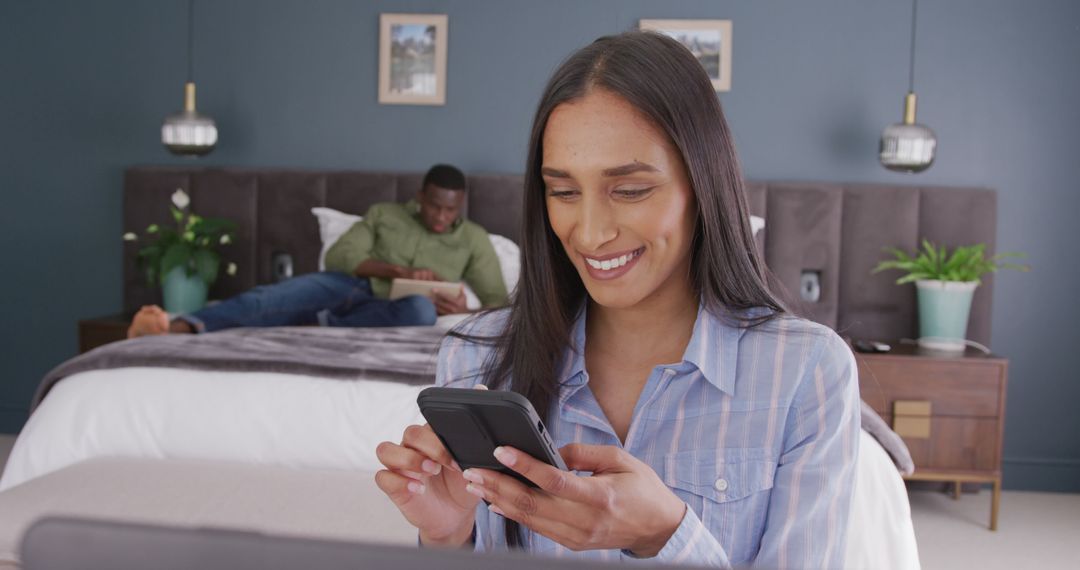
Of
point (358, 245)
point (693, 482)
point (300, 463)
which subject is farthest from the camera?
point (358, 245)

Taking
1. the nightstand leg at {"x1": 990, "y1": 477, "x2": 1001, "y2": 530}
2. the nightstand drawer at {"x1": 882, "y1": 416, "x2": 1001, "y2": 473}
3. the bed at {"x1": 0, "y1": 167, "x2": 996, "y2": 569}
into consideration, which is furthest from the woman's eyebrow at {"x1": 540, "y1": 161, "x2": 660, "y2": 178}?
the nightstand leg at {"x1": 990, "y1": 477, "x2": 1001, "y2": 530}

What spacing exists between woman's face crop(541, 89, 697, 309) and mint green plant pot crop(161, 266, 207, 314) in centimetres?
335

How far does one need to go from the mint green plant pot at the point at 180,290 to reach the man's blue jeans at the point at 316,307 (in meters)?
0.42

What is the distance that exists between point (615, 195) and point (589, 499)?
378 mm

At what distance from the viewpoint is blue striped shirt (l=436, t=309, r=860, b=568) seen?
110 centimetres

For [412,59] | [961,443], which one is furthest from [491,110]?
[961,443]

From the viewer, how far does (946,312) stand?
155 inches

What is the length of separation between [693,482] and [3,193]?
14.4 ft

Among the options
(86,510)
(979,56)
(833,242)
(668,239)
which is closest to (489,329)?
(668,239)

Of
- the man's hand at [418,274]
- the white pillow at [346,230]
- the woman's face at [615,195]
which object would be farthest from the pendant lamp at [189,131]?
the woman's face at [615,195]

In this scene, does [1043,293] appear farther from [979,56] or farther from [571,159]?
[571,159]

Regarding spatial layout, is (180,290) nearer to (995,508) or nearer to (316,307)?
(316,307)

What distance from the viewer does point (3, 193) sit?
4633mm

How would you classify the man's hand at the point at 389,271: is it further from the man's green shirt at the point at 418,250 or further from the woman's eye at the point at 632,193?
the woman's eye at the point at 632,193
